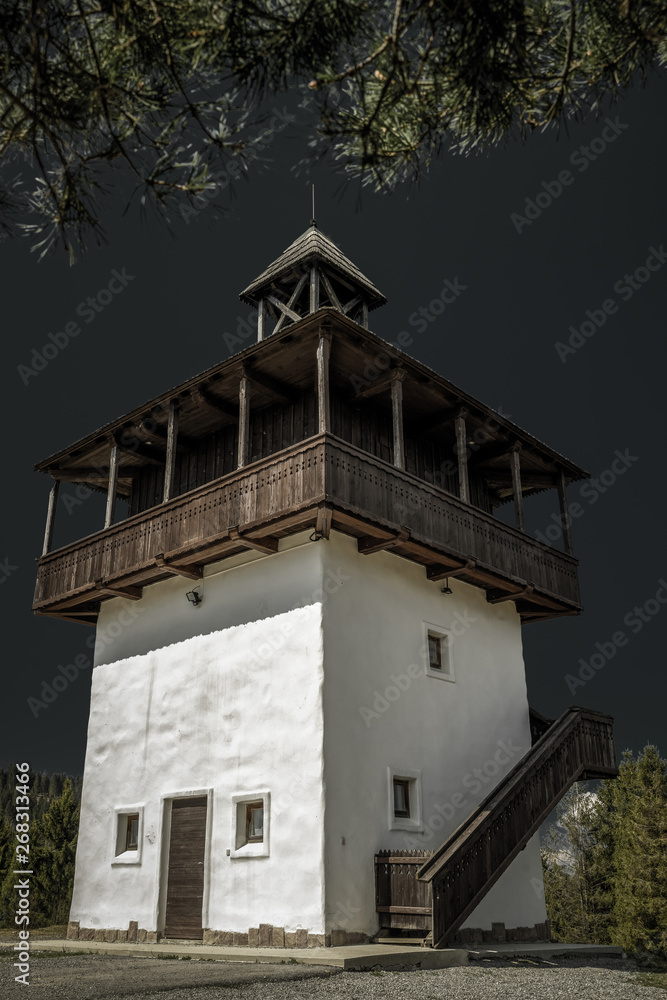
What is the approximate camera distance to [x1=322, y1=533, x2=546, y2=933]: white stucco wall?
14250mm

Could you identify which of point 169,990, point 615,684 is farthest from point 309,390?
point 615,684

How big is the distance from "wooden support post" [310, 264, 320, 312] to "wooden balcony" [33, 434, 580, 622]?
6.96 metres

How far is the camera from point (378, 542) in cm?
1591

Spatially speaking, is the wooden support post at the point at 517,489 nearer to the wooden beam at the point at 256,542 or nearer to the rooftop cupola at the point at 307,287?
the rooftop cupola at the point at 307,287

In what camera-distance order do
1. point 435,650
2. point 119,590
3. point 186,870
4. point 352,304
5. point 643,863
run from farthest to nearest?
point 643,863 → point 352,304 → point 119,590 → point 435,650 → point 186,870

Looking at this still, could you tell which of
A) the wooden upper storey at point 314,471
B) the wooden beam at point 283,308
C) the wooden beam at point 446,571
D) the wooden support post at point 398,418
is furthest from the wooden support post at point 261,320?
the wooden beam at point 446,571

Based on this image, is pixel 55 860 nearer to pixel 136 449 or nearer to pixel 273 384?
pixel 136 449

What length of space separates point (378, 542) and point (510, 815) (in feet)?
17.8

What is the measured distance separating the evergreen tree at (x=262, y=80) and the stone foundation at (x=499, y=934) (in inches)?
574

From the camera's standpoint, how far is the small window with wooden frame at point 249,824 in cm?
1460

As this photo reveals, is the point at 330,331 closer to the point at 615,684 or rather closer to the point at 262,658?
the point at 262,658

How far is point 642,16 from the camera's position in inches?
213

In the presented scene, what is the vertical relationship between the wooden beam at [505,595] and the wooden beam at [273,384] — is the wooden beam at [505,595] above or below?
below

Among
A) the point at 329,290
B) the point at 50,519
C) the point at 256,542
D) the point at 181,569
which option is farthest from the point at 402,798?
the point at 329,290
